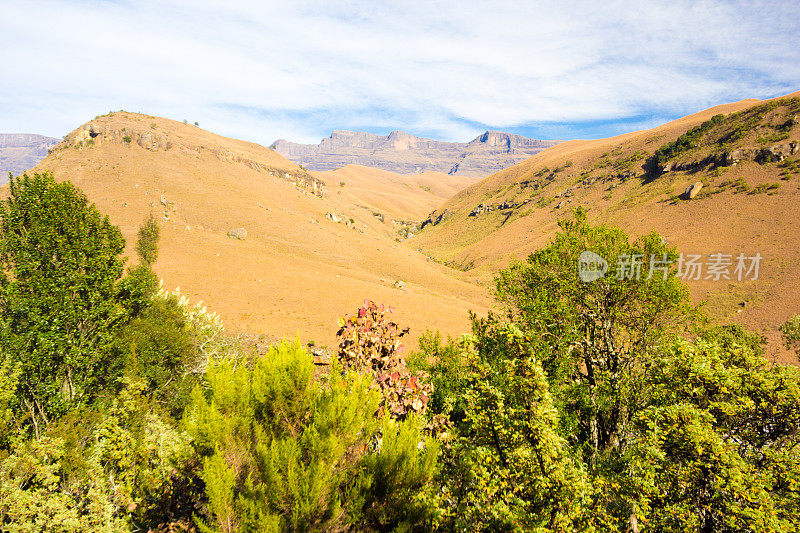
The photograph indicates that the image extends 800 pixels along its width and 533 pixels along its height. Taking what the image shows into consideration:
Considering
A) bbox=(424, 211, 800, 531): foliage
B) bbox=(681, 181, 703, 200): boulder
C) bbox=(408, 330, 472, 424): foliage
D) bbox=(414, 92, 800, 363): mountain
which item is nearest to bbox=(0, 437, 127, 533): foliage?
bbox=(424, 211, 800, 531): foliage

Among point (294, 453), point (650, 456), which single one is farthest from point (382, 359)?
point (650, 456)

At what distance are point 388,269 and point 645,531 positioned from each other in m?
51.8

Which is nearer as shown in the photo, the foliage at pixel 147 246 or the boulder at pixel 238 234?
the foliage at pixel 147 246

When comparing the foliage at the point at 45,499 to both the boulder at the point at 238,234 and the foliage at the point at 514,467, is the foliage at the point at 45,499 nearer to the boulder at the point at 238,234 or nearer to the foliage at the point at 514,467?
the foliage at the point at 514,467

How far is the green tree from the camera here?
10.6 meters

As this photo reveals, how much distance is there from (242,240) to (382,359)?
4909cm

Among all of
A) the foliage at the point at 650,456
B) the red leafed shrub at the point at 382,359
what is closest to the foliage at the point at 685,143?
the foliage at the point at 650,456

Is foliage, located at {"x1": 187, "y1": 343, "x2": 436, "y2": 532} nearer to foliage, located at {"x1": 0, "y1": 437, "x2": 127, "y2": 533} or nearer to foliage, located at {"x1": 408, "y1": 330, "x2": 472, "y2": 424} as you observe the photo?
foliage, located at {"x1": 0, "y1": 437, "x2": 127, "y2": 533}

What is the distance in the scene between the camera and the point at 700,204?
60062mm

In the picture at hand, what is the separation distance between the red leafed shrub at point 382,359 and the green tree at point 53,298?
10227 millimetres

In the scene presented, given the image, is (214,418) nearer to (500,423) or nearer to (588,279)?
(500,423)

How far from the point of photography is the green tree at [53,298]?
10.6 meters

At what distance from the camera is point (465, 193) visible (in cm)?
15800

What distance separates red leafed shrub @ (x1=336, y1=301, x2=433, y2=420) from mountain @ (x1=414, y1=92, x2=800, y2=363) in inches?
1157
